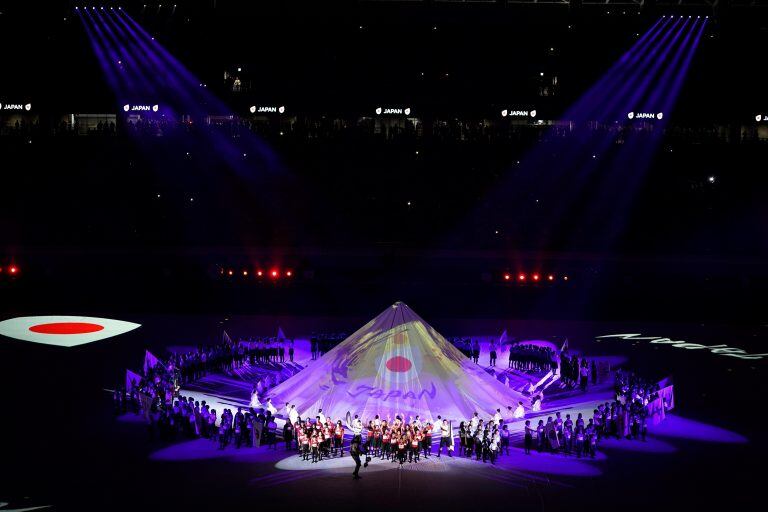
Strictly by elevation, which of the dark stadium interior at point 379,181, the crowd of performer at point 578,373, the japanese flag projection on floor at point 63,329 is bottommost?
the crowd of performer at point 578,373

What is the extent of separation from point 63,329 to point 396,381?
57.0 feet

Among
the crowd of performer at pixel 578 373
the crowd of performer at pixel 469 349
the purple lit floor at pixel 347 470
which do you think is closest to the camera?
the purple lit floor at pixel 347 470

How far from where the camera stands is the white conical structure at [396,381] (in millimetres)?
21141

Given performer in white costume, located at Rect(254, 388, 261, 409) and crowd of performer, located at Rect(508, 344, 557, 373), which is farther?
crowd of performer, located at Rect(508, 344, 557, 373)

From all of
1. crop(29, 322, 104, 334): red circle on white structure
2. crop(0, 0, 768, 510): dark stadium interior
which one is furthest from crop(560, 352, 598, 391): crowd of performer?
crop(29, 322, 104, 334): red circle on white structure

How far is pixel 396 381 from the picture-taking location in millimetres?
21469

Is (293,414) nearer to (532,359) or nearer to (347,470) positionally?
(347,470)

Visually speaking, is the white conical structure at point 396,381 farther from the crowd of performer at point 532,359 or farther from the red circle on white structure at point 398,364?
the crowd of performer at point 532,359

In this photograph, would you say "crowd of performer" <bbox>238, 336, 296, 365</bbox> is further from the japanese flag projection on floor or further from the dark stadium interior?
the japanese flag projection on floor

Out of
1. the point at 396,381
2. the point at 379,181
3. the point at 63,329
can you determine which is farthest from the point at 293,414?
the point at 379,181

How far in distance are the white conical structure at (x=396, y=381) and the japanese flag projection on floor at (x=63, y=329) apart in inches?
456

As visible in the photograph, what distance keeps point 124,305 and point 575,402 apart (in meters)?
22.5

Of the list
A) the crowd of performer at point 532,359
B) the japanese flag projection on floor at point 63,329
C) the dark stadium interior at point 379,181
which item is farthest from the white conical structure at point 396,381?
the japanese flag projection on floor at point 63,329

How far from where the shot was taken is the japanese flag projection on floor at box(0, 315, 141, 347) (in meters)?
30.6
